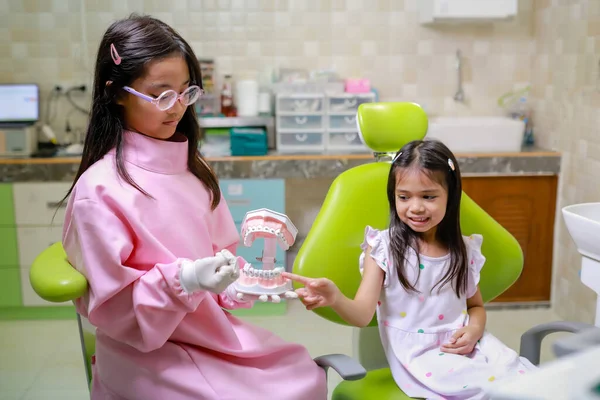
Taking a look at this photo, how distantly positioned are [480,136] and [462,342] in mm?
2205

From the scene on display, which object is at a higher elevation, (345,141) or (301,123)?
(301,123)

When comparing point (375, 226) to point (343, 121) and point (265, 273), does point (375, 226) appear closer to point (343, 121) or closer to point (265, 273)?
point (265, 273)

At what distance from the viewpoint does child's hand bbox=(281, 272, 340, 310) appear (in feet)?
4.99

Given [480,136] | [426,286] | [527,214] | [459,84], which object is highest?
[459,84]

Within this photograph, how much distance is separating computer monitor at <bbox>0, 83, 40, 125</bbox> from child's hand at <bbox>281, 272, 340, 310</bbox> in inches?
114

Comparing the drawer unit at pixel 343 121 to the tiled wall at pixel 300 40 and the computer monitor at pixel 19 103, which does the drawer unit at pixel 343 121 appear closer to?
the tiled wall at pixel 300 40

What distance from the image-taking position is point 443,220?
1.80m

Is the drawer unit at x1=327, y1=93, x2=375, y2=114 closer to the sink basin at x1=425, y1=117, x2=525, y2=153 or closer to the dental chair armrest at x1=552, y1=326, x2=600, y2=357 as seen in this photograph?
the sink basin at x1=425, y1=117, x2=525, y2=153

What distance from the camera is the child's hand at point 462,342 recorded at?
1710 mm

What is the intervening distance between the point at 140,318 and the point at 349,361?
0.51 meters

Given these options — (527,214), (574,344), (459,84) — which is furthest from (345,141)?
(574,344)

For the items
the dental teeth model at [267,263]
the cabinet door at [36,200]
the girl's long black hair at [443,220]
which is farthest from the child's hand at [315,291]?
the cabinet door at [36,200]

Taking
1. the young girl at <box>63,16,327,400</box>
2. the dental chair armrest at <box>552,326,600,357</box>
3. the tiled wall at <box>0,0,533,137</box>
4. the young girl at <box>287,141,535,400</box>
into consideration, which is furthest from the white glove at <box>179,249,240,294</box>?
the tiled wall at <box>0,0,533,137</box>

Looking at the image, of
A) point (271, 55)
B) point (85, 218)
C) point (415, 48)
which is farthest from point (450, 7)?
point (85, 218)
